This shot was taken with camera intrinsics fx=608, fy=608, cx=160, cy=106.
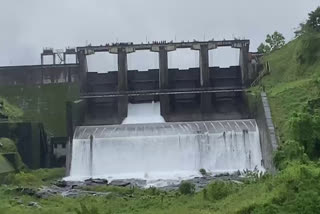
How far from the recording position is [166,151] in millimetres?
31469

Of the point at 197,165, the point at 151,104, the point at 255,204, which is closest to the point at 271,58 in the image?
the point at 151,104

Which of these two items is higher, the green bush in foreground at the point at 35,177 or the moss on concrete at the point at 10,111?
the moss on concrete at the point at 10,111

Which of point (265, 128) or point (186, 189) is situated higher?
point (265, 128)

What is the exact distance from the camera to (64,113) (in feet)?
119

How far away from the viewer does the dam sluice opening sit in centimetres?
3080

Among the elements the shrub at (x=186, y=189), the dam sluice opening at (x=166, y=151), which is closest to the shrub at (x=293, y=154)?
the shrub at (x=186, y=189)

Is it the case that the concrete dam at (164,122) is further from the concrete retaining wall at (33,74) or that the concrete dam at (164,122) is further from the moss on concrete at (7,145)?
the moss on concrete at (7,145)

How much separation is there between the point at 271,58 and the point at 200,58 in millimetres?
4739

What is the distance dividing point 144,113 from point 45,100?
6121 millimetres

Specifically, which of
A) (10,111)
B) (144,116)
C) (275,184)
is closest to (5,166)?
(10,111)

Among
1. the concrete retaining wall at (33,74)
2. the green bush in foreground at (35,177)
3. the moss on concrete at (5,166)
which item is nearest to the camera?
the green bush in foreground at (35,177)

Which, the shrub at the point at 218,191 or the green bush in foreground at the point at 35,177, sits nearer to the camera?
the shrub at the point at 218,191

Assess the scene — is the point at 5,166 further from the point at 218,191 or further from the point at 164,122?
the point at 218,191

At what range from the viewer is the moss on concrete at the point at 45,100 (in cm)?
3612
